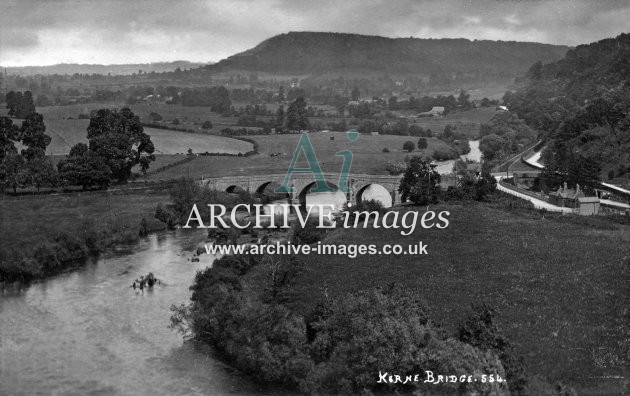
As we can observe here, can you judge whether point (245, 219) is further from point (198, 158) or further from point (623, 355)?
point (623, 355)

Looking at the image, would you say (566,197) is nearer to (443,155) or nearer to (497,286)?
(497,286)

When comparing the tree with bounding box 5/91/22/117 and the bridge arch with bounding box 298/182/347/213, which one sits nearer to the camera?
the bridge arch with bounding box 298/182/347/213

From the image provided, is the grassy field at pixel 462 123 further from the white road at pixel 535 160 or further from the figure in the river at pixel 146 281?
the figure in the river at pixel 146 281

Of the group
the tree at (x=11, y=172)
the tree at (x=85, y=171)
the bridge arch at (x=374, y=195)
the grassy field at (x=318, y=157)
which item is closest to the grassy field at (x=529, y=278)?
the bridge arch at (x=374, y=195)

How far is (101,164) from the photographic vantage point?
9225cm

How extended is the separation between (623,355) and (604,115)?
2908 inches

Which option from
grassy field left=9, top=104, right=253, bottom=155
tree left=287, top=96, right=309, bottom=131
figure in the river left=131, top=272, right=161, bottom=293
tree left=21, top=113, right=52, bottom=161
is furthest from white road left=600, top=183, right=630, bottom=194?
tree left=287, top=96, right=309, bottom=131

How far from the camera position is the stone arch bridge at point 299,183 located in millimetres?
94438

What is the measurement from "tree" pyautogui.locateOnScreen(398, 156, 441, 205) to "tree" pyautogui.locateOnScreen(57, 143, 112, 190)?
1559 inches

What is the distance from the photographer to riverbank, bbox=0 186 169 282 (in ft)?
204

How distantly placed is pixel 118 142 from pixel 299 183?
26.3 metres

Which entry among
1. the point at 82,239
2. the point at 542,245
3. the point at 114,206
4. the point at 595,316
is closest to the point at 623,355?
the point at 595,316

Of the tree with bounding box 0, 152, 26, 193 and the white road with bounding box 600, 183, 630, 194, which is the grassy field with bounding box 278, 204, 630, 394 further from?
the tree with bounding box 0, 152, 26, 193

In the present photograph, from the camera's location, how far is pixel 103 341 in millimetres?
46312
